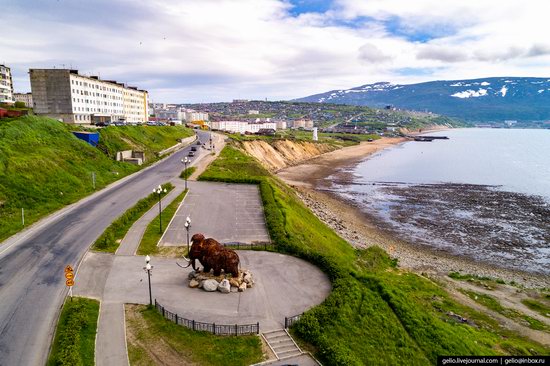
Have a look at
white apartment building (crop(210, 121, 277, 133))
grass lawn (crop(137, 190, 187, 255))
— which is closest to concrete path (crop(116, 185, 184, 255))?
grass lawn (crop(137, 190, 187, 255))

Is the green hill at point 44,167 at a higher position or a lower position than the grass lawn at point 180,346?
higher

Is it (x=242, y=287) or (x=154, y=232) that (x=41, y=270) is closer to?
(x=154, y=232)

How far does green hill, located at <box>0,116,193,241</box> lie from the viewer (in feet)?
108

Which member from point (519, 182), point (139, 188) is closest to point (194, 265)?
point (139, 188)

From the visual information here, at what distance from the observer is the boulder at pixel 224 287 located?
20.6 m

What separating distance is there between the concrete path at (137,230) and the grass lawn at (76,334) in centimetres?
733

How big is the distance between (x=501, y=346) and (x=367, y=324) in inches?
318

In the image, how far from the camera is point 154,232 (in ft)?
99.9

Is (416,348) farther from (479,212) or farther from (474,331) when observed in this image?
(479,212)

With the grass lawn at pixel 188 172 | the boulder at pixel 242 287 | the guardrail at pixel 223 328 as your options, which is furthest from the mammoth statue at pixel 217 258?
the grass lawn at pixel 188 172

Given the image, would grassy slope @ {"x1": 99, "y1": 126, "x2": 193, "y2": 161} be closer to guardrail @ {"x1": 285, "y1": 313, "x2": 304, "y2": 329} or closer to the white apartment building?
guardrail @ {"x1": 285, "y1": 313, "x2": 304, "y2": 329}

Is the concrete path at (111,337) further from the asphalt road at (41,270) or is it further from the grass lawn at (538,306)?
the grass lawn at (538,306)

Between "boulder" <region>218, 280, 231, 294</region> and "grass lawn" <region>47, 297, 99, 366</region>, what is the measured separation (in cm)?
649

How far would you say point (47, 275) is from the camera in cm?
2198
